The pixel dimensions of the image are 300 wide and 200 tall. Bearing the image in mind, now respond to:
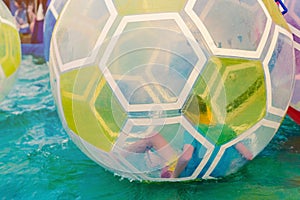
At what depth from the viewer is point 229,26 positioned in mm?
1531

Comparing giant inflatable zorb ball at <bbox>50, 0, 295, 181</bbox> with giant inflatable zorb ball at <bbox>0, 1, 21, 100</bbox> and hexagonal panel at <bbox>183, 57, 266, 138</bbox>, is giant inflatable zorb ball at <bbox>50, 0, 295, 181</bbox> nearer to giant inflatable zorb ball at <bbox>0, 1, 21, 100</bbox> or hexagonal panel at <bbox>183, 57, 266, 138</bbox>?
hexagonal panel at <bbox>183, 57, 266, 138</bbox>

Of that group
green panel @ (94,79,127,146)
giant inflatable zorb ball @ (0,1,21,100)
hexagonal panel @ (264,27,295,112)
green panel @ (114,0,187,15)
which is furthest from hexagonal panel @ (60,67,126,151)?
giant inflatable zorb ball @ (0,1,21,100)

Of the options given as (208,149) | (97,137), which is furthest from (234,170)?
(97,137)

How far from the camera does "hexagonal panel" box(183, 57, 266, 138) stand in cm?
151

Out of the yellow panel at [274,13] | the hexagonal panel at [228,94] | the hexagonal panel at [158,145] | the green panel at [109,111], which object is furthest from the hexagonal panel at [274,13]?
the green panel at [109,111]

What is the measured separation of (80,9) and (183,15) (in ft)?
1.21

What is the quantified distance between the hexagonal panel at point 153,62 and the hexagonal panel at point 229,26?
58 mm

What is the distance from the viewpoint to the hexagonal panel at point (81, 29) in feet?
5.10

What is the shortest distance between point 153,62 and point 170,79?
0.08m

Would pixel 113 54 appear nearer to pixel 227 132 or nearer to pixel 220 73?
pixel 220 73

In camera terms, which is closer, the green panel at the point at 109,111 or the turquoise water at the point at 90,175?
the green panel at the point at 109,111

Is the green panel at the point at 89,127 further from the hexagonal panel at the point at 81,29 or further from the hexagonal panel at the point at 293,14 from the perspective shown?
the hexagonal panel at the point at 293,14

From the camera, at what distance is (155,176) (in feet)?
5.59

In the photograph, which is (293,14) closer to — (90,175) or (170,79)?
(170,79)
